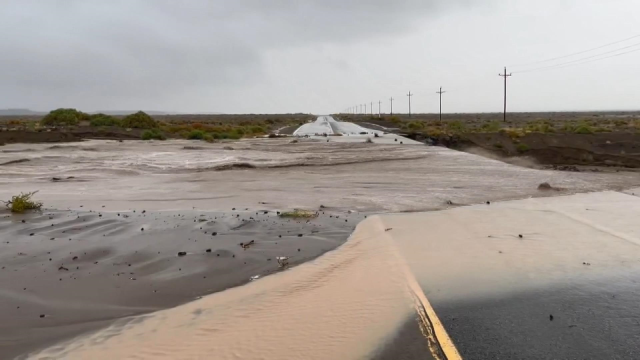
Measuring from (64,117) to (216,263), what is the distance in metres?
63.5

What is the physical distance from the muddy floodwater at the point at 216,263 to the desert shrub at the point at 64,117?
4713cm

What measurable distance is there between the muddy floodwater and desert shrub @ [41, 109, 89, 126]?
47.1 metres

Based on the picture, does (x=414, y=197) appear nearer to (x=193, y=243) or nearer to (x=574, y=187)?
(x=574, y=187)

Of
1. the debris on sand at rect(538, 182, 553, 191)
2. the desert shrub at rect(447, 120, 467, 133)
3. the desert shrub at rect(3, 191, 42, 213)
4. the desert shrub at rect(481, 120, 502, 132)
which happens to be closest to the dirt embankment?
the debris on sand at rect(538, 182, 553, 191)

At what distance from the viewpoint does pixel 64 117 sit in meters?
63.2

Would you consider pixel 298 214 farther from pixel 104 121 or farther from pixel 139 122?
pixel 104 121

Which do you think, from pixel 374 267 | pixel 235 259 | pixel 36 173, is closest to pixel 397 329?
pixel 374 267

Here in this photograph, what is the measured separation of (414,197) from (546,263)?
23.5ft

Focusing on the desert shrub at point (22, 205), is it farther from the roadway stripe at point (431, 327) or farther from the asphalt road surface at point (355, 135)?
the asphalt road surface at point (355, 135)

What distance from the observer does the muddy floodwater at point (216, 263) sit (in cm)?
553

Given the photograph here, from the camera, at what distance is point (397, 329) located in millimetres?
5605

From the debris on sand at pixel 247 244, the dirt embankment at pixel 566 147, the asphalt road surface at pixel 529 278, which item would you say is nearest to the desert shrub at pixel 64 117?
the dirt embankment at pixel 566 147

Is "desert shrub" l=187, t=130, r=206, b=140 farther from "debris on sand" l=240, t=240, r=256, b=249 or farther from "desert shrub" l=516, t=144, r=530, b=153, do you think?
"debris on sand" l=240, t=240, r=256, b=249

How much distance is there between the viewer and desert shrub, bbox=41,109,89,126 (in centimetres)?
6216
